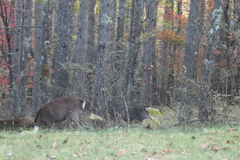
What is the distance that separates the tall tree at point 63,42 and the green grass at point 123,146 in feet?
13.4

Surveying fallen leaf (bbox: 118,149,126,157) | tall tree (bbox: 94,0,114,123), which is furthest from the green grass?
tall tree (bbox: 94,0,114,123)

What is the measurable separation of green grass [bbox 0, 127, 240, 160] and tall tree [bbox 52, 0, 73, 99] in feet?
13.4

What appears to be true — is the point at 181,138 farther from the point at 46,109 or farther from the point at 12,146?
the point at 46,109

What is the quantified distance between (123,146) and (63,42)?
5993 mm

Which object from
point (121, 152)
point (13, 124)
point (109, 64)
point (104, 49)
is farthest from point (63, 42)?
point (121, 152)

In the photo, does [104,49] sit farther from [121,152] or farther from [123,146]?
[121,152]

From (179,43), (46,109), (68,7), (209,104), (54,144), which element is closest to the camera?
(54,144)

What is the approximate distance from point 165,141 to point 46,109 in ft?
14.0

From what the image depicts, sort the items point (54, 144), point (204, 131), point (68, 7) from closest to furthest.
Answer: point (54, 144)
point (204, 131)
point (68, 7)

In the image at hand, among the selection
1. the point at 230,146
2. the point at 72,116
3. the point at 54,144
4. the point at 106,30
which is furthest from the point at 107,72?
the point at 230,146

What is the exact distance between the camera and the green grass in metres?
5.07

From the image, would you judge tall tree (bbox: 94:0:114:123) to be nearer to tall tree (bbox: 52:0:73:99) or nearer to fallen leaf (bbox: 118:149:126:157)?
tall tree (bbox: 52:0:73:99)

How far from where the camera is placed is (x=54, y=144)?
5695mm

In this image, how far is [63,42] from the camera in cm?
1075
